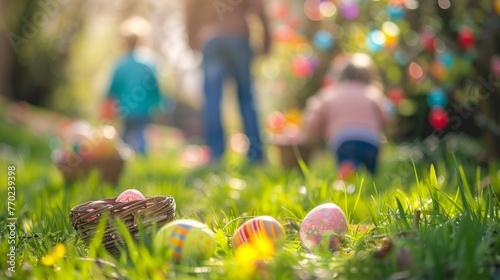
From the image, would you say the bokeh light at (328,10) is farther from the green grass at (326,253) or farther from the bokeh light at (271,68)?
the green grass at (326,253)

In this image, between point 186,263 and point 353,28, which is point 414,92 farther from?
point 186,263

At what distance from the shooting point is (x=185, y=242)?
175 cm

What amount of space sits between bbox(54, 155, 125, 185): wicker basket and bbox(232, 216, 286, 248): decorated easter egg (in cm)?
196

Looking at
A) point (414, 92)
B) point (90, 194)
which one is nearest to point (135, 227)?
point (90, 194)

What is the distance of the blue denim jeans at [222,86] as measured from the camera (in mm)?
5285

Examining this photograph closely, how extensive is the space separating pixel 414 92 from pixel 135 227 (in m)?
3.44

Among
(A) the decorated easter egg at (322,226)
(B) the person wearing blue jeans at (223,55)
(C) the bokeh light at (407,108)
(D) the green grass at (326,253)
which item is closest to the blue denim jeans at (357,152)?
(C) the bokeh light at (407,108)

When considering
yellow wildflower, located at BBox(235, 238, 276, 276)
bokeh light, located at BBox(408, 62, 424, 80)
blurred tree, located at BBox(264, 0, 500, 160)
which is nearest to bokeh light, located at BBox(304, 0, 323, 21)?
blurred tree, located at BBox(264, 0, 500, 160)

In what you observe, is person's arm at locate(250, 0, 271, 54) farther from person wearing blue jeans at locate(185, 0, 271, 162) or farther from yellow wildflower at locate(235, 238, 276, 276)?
yellow wildflower at locate(235, 238, 276, 276)

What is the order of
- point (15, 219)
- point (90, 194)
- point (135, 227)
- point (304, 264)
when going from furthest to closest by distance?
1. point (90, 194)
2. point (15, 219)
3. point (135, 227)
4. point (304, 264)

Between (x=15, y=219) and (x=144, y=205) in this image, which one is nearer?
(x=144, y=205)

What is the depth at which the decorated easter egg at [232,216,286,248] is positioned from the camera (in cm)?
187

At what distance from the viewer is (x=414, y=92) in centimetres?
502

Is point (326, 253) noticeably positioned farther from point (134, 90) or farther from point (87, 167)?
point (134, 90)
